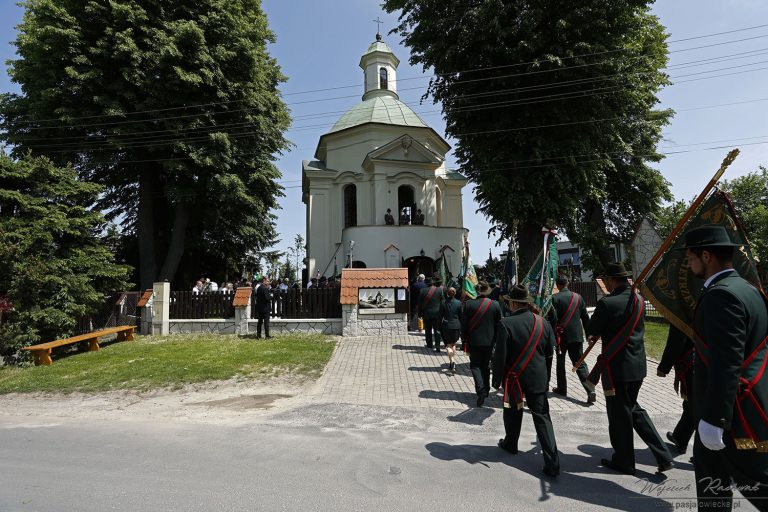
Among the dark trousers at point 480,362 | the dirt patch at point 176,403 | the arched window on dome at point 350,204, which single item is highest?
the arched window on dome at point 350,204

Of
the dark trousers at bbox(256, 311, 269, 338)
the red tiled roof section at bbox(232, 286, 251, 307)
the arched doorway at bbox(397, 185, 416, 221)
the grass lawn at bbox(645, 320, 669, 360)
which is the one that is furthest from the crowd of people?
the arched doorway at bbox(397, 185, 416, 221)

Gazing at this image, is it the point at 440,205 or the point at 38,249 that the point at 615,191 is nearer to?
the point at 440,205

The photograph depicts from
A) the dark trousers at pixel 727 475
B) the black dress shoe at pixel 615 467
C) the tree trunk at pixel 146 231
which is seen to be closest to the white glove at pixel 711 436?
the dark trousers at pixel 727 475

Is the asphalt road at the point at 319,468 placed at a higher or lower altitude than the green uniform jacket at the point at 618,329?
lower

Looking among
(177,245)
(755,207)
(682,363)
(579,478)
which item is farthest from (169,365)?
(755,207)

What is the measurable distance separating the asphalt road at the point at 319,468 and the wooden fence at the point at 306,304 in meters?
7.99

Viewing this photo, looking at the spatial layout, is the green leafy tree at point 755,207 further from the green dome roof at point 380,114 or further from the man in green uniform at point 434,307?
the man in green uniform at point 434,307

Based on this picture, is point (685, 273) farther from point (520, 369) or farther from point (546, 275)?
point (546, 275)

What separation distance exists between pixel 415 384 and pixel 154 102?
58.8 ft

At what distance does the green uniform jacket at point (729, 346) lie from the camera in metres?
2.35

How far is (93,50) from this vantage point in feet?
56.9

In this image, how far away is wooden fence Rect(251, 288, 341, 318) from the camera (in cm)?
1388

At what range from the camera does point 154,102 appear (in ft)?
60.5

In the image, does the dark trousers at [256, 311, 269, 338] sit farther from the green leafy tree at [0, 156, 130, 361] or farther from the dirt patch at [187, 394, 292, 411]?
the dirt patch at [187, 394, 292, 411]
